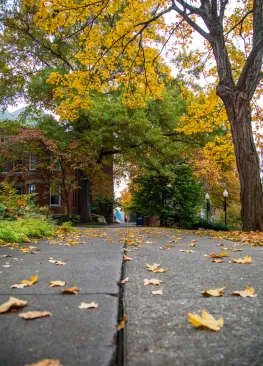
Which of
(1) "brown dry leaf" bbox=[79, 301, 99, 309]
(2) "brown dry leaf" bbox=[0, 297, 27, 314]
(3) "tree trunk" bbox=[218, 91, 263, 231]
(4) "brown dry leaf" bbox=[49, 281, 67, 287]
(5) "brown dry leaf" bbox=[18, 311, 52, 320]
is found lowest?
(4) "brown dry leaf" bbox=[49, 281, 67, 287]

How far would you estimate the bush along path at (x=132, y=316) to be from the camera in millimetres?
1139

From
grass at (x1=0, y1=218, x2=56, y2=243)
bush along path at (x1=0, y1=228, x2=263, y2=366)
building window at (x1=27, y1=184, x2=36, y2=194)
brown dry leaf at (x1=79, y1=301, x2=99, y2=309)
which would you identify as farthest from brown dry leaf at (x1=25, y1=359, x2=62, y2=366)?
building window at (x1=27, y1=184, x2=36, y2=194)

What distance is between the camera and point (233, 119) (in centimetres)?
730

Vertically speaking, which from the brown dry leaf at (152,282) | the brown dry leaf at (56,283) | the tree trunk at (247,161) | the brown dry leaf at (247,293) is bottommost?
the brown dry leaf at (152,282)

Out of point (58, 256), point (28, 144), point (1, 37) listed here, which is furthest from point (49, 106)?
point (58, 256)

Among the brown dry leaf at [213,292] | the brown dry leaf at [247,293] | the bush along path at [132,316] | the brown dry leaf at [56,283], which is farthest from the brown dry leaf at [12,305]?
the brown dry leaf at [247,293]

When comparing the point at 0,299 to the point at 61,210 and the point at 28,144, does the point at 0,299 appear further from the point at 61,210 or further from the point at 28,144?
the point at 61,210

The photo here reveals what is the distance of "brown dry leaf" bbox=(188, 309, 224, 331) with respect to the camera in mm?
1350

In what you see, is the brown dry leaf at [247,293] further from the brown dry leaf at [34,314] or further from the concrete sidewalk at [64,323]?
the brown dry leaf at [34,314]

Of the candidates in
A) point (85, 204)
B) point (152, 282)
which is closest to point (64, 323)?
point (152, 282)

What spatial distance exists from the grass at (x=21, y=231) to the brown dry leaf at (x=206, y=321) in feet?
13.5

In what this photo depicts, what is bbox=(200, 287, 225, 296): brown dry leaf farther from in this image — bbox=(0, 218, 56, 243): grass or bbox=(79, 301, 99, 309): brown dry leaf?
bbox=(0, 218, 56, 243): grass

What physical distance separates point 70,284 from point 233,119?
21.1 ft

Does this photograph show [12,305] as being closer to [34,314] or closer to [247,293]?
[34,314]
